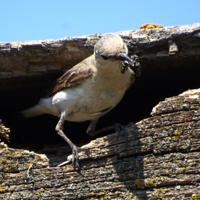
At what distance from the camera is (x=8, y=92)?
16.8 feet

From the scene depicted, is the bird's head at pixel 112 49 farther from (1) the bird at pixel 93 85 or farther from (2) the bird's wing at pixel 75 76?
(2) the bird's wing at pixel 75 76

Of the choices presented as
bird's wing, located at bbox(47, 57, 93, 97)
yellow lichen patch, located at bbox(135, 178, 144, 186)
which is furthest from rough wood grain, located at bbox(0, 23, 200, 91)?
yellow lichen patch, located at bbox(135, 178, 144, 186)

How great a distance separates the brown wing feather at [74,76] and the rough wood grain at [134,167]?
1040 mm

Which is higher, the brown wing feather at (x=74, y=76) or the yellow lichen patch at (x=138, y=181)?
the brown wing feather at (x=74, y=76)

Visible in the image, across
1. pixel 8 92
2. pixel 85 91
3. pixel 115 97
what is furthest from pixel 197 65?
pixel 8 92

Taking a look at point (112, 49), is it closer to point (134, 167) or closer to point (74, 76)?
point (74, 76)

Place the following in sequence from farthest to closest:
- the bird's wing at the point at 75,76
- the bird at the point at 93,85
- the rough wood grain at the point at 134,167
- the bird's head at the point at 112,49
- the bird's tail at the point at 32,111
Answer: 1. the bird's tail at the point at 32,111
2. the bird's wing at the point at 75,76
3. the bird at the point at 93,85
4. the bird's head at the point at 112,49
5. the rough wood grain at the point at 134,167

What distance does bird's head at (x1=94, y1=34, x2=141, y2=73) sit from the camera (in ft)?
12.7

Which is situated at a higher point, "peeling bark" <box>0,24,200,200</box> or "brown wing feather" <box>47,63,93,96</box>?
"brown wing feather" <box>47,63,93,96</box>

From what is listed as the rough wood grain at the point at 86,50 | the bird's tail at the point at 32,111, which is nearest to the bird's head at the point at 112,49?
the rough wood grain at the point at 86,50

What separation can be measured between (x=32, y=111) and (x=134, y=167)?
2.43 meters

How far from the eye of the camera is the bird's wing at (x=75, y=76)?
4.41 metres

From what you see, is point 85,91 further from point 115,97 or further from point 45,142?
point 45,142

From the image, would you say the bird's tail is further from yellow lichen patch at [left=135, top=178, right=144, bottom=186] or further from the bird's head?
yellow lichen patch at [left=135, top=178, right=144, bottom=186]
